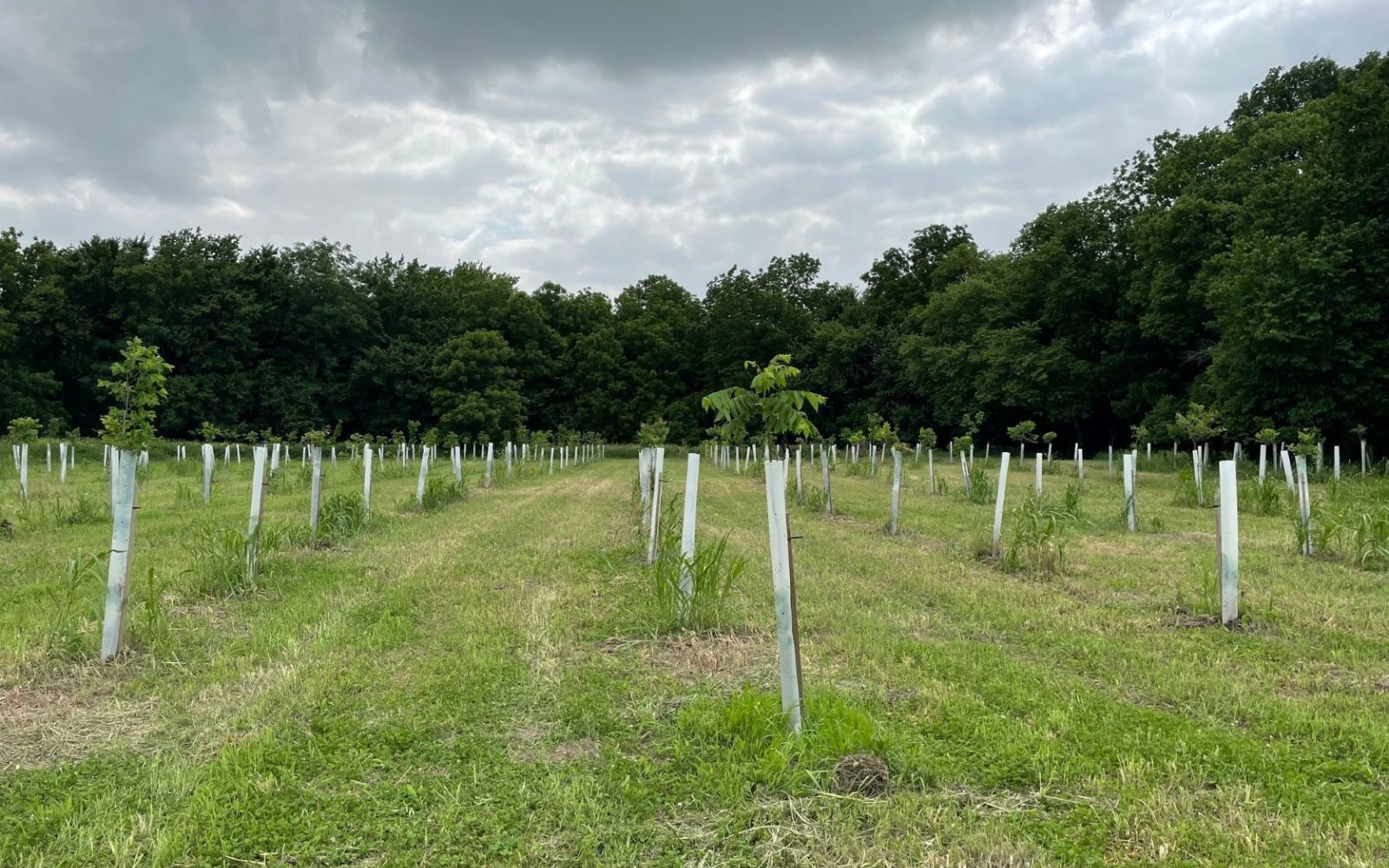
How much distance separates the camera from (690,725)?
13.7 ft

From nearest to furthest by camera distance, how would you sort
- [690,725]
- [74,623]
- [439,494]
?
1. [690,725]
2. [74,623]
3. [439,494]

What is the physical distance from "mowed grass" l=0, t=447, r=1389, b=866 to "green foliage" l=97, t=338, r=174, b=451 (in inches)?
56.3

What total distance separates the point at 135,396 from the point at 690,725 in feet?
18.4

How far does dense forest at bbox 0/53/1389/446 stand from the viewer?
25438mm

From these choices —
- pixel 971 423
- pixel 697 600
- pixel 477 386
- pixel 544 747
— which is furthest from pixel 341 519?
pixel 477 386

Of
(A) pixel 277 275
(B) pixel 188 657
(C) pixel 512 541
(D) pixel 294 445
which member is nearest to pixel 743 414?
(B) pixel 188 657

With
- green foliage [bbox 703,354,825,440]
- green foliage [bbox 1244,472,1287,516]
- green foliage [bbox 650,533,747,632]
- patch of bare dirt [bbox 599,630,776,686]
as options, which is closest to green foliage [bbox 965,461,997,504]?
green foliage [bbox 1244,472,1287,516]

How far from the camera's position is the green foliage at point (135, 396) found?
6461 millimetres

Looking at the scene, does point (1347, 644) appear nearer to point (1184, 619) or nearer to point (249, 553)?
point (1184, 619)

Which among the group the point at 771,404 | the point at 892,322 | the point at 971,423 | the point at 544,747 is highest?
the point at 892,322

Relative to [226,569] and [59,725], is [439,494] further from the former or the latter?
[59,725]

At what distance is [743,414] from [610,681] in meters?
2.02

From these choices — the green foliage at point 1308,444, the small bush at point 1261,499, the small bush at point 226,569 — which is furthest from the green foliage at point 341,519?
the green foliage at point 1308,444

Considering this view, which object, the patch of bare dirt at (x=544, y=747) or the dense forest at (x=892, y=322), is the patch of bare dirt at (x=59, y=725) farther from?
the dense forest at (x=892, y=322)
